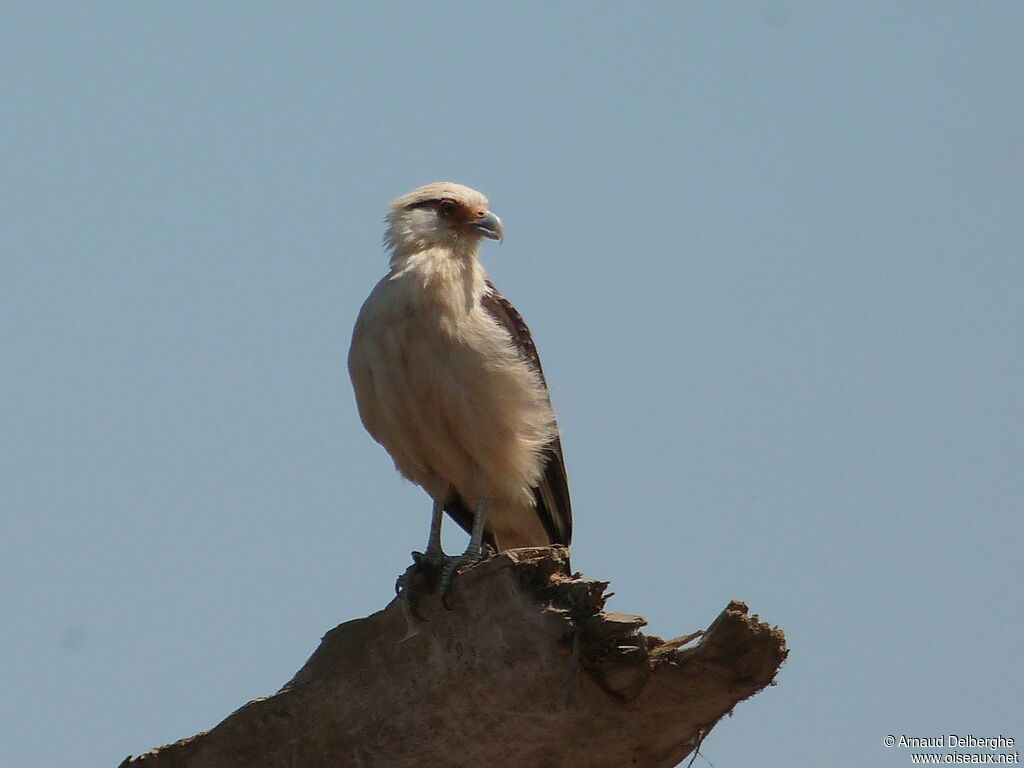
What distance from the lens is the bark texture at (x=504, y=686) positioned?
6277 mm

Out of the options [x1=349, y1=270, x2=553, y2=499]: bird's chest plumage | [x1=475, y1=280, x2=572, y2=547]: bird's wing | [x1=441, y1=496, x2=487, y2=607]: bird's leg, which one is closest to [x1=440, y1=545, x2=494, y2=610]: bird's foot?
[x1=441, y1=496, x2=487, y2=607]: bird's leg

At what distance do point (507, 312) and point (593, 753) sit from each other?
3.12 m

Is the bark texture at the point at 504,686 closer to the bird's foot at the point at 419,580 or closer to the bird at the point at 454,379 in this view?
the bird's foot at the point at 419,580

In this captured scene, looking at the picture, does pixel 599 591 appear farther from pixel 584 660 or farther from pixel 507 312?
pixel 507 312

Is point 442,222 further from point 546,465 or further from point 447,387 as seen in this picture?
point 546,465

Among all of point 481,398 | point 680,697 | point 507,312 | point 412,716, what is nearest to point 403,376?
point 481,398

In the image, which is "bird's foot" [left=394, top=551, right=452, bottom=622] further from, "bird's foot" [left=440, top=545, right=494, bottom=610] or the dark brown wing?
the dark brown wing

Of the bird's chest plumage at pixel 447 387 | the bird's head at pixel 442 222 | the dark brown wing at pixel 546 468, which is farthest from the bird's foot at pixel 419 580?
the bird's head at pixel 442 222

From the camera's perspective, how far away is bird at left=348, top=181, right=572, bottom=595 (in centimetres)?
801

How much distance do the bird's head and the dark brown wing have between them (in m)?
0.35

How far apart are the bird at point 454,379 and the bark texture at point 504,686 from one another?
2.14ft

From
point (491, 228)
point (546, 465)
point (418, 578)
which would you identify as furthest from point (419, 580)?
point (491, 228)

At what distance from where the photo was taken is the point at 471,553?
7.95 meters

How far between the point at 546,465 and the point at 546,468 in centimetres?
5
